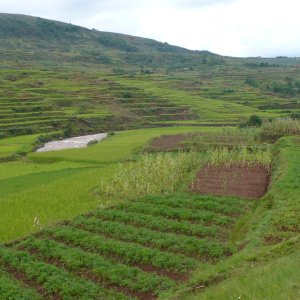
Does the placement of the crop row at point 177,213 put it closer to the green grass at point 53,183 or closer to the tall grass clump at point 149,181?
the tall grass clump at point 149,181

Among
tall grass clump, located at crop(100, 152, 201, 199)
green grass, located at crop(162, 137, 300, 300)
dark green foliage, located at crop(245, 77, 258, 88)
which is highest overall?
dark green foliage, located at crop(245, 77, 258, 88)

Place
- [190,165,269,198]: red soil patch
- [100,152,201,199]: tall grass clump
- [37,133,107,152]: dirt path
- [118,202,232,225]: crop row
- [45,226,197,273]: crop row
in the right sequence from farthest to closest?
[37,133,107,152]: dirt path → [100,152,201,199]: tall grass clump → [190,165,269,198]: red soil patch → [118,202,232,225]: crop row → [45,226,197,273]: crop row

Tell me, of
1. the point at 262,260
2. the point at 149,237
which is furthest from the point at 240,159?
the point at 262,260

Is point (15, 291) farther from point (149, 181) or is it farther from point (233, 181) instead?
point (233, 181)

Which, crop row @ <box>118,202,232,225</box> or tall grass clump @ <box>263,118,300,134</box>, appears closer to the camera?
crop row @ <box>118,202,232,225</box>

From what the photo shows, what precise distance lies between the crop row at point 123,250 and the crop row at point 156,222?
5.04 ft

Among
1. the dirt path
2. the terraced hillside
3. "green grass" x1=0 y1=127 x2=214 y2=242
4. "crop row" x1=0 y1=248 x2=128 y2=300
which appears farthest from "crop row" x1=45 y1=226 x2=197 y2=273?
the dirt path

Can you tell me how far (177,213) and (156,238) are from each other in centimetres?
223

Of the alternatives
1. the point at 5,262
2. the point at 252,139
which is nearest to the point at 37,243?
the point at 5,262

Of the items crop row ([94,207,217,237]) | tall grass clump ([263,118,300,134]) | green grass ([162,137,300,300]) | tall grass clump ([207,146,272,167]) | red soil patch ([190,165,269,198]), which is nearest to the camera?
green grass ([162,137,300,300])

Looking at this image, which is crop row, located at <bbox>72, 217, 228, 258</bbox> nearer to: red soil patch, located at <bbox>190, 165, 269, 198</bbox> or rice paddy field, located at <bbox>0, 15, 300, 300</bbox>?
rice paddy field, located at <bbox>0, 15, 300, 300</bbox>

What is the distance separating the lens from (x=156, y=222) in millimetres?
13859

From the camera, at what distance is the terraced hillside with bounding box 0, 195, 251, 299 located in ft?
33.3

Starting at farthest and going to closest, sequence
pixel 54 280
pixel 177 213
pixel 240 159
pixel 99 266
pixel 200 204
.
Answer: pixel 240 159
pixel 200 204
pixel 177 213
pixel 99 266
pixel 54 280
